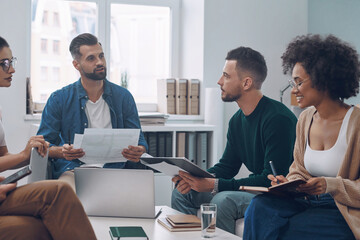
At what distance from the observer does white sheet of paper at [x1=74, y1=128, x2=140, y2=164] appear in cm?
254

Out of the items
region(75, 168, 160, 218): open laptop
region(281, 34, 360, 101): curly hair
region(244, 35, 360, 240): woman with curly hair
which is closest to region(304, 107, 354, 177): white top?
region(244, 35, 360, 240): woman with curly hair

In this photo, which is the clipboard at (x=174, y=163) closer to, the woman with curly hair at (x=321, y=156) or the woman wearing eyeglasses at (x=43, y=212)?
the woman with curly hair at (x=321, y=156)

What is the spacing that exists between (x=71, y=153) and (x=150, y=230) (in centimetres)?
78

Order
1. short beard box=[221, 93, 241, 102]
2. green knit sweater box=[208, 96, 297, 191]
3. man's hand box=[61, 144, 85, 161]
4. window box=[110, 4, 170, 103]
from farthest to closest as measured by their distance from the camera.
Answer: window box=[110, 4, 170, 103] → short beard box=[221, 93, 241, 102] → man's hand box=[61, 144, 85, 161] → green knit sweater box=[208, 96, 297, 191]

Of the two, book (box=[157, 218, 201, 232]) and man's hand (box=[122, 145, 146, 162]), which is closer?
book (box=[157, 218, 201, 232])

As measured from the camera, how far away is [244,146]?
109 inches

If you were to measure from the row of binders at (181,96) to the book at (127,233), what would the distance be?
2359 millimetres

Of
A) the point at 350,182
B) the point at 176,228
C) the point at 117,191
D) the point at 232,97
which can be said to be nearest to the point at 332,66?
the point at 350,182

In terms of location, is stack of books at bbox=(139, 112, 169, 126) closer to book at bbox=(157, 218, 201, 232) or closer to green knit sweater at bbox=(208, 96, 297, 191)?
green knit sweater at bbox=(208, 96, 297, 191)

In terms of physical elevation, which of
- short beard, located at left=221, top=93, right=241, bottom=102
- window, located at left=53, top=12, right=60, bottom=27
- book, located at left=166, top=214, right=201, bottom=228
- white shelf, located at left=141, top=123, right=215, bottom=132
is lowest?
book, located at left=166, top=214, right=201, bottom=228

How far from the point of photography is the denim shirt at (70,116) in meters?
2.95

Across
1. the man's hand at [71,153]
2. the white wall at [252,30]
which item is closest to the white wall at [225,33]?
the white wall at [252,30]

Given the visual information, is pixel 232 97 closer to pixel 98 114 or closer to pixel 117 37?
pixel 98 114

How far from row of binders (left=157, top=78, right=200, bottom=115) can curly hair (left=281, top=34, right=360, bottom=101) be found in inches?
80.7
